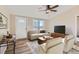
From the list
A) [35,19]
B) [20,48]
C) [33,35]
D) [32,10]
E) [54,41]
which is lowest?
[20,48]

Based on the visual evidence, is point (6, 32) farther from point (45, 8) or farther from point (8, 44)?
point (45, 8)

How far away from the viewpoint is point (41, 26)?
6.43 feet

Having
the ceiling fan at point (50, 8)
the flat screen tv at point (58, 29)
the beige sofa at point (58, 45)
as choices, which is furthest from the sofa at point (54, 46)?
the ceiling fan at point (50, 8)

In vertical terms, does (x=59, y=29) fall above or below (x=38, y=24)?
below

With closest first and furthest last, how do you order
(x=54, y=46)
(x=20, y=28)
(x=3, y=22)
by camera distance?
(x=3, y=22) < (x=20, y=28) < (x=54, y=46)

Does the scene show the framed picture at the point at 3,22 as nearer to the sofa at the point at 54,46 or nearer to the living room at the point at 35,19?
the living room at the point at 35,19

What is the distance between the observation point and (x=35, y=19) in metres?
1.92

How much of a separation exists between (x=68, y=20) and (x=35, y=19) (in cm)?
72

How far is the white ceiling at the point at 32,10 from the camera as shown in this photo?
1.75 meters

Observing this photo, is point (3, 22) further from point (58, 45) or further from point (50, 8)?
point (58, 45)

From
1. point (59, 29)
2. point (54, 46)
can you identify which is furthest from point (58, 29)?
point (54, 46)

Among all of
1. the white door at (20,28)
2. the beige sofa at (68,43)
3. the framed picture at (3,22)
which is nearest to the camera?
the framed picture at (3,22)

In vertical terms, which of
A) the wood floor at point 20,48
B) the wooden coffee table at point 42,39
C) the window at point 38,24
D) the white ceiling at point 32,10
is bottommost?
the wood floor at point 20,48
